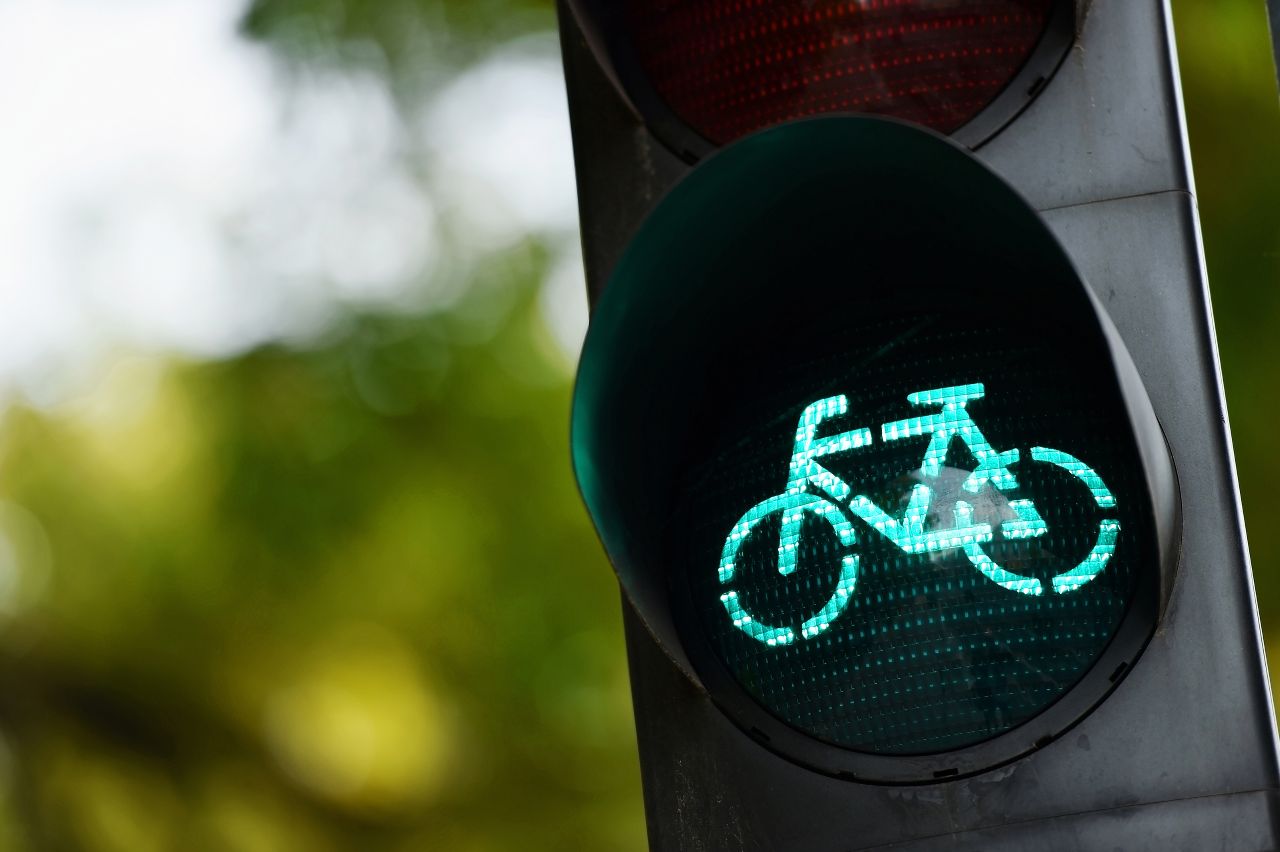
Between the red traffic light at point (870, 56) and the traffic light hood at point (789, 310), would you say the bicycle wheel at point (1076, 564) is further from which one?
the red traffic light at point (870, 56)

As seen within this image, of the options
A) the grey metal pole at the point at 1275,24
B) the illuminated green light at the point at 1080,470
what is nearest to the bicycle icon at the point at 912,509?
the illuminated green light at the point at 1080,470

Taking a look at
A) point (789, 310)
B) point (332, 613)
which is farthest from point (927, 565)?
point (332, 613)

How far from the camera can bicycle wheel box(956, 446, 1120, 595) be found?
4.38 feet

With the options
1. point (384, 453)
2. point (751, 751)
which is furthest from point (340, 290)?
point (751, 751)

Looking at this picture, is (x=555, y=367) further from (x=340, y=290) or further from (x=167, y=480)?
(x=167, y=480)

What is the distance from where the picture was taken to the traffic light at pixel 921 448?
1330 millimetres

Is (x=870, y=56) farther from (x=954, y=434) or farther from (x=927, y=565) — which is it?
(x=927, y=565)

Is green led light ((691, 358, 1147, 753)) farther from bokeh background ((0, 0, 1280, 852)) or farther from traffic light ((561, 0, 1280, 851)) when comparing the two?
bokeh background ((0, 0, 1280, 852))

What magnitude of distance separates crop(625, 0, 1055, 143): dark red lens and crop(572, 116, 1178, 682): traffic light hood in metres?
0.12

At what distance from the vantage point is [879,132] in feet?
4.18

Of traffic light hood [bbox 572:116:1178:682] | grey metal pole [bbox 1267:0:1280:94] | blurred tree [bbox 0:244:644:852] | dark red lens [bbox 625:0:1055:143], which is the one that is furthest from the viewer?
blurred tree [bbox 0:244:644:852]

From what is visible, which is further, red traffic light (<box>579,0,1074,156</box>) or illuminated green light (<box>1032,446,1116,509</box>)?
red traffic light (<box>579,0,1074,156</box>)

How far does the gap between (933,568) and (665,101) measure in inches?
19.7

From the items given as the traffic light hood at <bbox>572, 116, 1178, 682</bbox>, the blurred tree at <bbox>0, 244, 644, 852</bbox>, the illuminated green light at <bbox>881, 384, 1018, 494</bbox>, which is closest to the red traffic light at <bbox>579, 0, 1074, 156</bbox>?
the traffic light hood at <bbox>572, 116, 1178, 682</bbox>
